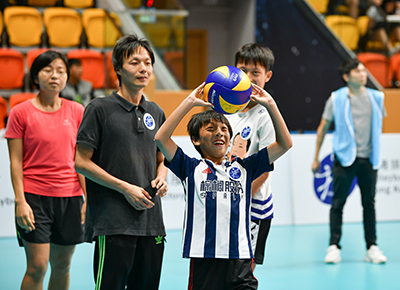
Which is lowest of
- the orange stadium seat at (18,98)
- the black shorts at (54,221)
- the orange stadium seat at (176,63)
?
the black shorts at (54,221)

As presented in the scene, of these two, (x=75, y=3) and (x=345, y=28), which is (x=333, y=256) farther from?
(x=75, y=3)

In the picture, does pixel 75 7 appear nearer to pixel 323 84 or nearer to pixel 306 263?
pixel 323 84

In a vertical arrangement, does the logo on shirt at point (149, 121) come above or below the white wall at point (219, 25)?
below

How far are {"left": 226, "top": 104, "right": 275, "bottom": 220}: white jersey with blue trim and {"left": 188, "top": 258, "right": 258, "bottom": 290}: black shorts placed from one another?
601 mm

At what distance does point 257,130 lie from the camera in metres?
3.13

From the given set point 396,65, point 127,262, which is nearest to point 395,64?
point 396,65

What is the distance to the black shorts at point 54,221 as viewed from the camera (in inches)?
128

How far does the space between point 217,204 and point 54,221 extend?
1.32 metres

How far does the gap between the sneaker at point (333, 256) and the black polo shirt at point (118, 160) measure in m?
3.02

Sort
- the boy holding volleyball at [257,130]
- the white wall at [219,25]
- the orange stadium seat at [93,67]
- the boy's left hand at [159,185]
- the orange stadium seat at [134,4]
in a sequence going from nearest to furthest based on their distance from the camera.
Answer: the boy's left hand at [159,185]
the boy holding volleyball at [257,130]
the orange stadium seat at [134,4]
the orange stadium seat at [93,67]
the white wall at [219,25]

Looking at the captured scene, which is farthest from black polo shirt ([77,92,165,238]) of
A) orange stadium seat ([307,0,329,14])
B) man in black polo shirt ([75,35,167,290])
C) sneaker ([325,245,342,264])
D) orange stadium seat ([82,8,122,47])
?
orange stadium seat ([307,0,329,14])

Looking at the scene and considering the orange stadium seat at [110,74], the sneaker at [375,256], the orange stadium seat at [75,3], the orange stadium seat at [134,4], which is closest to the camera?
the sneaker at [375,256]

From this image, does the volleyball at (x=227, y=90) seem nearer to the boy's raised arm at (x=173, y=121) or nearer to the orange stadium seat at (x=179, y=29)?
the boy's raised arm at (x=173, y=121)

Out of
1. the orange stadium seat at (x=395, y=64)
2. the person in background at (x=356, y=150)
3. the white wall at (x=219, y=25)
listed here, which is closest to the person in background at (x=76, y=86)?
the person in background at (x=356, y=150)
